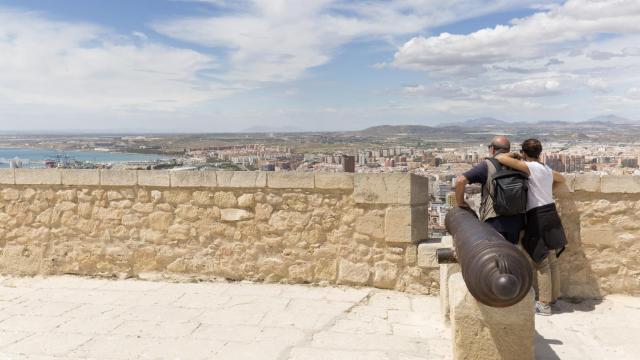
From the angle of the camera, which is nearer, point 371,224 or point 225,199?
point 371,224

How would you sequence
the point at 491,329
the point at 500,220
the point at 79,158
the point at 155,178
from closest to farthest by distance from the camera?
the point at 491,329, the point at 500,220, the point at 155,178, the point at 79,158

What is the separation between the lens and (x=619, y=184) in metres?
4.95

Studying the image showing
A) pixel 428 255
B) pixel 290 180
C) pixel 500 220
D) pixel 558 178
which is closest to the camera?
pixel 500 220

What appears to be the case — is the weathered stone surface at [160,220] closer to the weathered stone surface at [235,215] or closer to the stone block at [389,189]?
the weathered stone surface at [235,215]

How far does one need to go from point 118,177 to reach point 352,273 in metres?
2.97

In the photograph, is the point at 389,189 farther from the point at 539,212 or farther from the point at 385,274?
the point at 539,212

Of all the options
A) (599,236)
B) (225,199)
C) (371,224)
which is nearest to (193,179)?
(225,199)

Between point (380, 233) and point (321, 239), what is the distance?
0.67m

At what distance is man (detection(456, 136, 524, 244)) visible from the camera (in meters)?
4.11

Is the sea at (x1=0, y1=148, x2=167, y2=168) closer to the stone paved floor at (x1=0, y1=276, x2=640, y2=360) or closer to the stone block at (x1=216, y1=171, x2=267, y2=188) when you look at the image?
the stone paved floor at (x1=0, y1=276, x2=640, y2=360)

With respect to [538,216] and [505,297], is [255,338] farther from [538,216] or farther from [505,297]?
[538,216]

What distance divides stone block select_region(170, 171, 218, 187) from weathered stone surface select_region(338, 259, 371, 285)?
1.74 m

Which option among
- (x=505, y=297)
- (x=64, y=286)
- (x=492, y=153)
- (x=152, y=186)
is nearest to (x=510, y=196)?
(x=492, y=153)

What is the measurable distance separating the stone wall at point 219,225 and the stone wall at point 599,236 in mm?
1416
